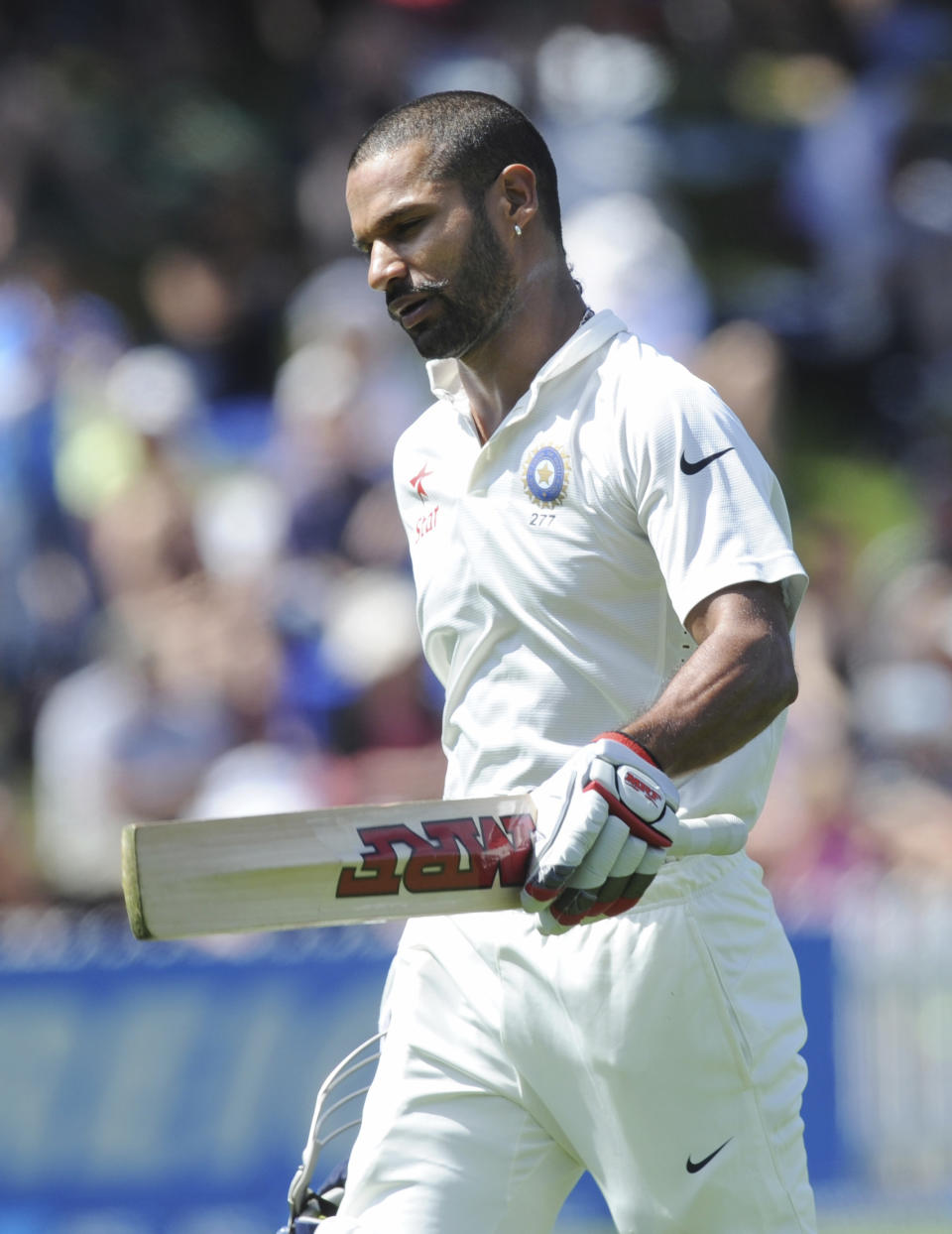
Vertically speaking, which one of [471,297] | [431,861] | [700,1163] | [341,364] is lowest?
[700,1163]

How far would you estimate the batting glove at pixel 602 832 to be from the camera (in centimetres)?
275

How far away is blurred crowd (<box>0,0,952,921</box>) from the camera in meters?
8.13

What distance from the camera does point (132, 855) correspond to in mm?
2799

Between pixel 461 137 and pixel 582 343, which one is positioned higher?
pixel 461 137

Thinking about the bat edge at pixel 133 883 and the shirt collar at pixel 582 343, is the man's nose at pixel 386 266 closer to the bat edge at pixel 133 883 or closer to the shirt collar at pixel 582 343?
the shirt collar at pixel 582 343

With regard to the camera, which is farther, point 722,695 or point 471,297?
point 471,297

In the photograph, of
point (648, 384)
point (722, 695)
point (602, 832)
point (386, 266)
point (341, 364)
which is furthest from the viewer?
point (341, 364)

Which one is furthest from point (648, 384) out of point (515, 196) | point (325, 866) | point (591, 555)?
point (325, 866)

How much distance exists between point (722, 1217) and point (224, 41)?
35.4 feet

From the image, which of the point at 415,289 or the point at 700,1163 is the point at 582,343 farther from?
the point at 700,1163

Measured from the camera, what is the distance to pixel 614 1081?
3184 mm

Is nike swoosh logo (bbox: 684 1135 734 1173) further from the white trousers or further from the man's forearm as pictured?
the man's forearm

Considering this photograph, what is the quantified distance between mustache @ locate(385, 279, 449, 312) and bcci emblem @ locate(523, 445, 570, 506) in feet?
1.10

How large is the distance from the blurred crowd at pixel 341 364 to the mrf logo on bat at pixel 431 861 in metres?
4.37
